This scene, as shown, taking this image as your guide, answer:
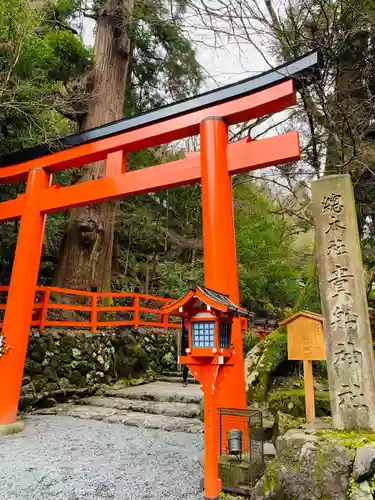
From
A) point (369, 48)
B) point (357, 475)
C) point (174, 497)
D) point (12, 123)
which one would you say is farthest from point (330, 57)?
point (12, 123)

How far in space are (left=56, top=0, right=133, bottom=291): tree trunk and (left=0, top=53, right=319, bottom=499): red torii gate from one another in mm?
2268

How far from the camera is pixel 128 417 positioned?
18.6 ft

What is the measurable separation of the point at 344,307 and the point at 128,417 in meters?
4.26

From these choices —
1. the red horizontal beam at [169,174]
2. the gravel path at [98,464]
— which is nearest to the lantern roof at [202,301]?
the gravel path at [98,464]

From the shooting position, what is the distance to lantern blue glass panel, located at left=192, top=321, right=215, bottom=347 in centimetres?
286

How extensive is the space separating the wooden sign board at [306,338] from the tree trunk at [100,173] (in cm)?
594

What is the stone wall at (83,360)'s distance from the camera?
646 centimetres

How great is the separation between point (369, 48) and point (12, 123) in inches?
288

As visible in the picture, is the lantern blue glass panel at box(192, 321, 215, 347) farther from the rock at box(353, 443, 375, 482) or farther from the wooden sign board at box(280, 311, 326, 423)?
the rock at box(353, 443, 375, 482)

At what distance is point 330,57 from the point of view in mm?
4824

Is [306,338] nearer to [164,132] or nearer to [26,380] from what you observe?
[164,132]

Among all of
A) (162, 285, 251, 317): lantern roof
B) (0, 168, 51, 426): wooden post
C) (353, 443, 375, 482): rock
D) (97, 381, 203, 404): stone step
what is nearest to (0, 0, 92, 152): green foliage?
(0, 168, 51, 426): wooden post

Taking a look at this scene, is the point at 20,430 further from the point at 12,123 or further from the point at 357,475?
the point at 12,123

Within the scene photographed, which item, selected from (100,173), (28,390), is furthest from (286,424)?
(100,173)
